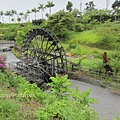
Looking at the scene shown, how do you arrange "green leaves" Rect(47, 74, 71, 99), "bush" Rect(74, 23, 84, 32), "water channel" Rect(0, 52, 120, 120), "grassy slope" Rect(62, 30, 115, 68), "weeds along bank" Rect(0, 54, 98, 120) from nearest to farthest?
1. "weeds along bank" Rect(0, 54, 98, 120)
2. "green leaves" Rect(47, 74, 71, 99)
3. "water channel" Rect(0, 52, 120, 120)
4. "grassy slope" Rect(62, 30, 115, 68)
5. "bush" Rect(74, 23, 84, 32)

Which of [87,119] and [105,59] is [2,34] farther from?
[87,119]

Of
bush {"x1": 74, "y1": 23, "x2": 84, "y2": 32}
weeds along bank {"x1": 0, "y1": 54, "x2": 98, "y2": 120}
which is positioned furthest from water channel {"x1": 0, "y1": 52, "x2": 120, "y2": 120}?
bush {"x1": 74, "y1": 23, "x2": 84, "y2": 32}

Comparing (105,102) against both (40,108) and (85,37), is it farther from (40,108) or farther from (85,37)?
(85,37)

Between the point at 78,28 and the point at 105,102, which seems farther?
the point at 78,28

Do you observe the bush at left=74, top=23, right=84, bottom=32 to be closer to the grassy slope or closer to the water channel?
the grassy slope

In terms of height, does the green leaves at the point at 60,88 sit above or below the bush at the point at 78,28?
below

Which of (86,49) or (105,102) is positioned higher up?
(86,49)

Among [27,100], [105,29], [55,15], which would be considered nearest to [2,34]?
[55,15]

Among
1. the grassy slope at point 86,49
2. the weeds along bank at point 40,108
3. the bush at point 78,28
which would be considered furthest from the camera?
the bush at point 78,28

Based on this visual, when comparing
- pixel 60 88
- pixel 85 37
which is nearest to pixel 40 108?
pixel 60 88

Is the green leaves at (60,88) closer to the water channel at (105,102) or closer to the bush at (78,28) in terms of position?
the water channel at (105,102)

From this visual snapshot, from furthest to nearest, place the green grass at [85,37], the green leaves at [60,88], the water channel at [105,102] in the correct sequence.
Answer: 1. the green grass at [85,37]
2. the water channel at [105,102]
3. the green leaves at [60,88]

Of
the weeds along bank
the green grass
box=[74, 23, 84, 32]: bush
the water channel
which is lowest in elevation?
the water channel

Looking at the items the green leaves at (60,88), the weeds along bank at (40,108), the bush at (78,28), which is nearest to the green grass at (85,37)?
the bush at (78,28)
